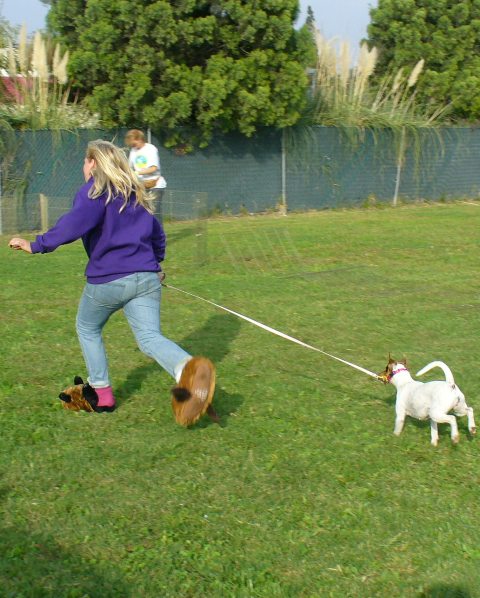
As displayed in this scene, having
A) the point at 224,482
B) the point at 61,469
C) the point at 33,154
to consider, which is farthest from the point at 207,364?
the point at 33,154

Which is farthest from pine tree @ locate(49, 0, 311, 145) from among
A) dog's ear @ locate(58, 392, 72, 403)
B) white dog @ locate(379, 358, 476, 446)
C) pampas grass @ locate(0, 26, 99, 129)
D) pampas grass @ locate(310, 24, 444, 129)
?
white dog @ locate(379, 358, 476, 446)

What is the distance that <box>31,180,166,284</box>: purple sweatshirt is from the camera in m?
5.08

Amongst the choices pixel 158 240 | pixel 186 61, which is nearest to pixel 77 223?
pixel 158 240

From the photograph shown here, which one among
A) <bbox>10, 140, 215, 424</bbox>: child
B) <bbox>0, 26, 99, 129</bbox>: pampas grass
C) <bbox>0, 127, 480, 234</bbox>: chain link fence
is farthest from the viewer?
<bbox>0, 26, 99, 129</bbox>: pampas grass

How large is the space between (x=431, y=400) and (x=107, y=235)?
2.16 meters

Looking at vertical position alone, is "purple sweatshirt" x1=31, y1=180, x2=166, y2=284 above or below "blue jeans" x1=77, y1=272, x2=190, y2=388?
above

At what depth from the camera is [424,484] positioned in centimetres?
469

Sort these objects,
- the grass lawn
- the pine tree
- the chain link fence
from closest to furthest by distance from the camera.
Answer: the grass lawn < the chain link fence < the pine tree

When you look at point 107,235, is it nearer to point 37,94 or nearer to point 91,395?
point 91,395

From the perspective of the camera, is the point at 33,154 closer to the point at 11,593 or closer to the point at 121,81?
the point at 121,81

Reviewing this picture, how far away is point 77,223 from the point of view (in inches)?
199

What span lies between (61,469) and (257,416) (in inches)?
57.2

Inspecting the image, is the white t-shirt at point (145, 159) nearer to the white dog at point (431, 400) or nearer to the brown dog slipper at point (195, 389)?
the white dog at point (431, 400)

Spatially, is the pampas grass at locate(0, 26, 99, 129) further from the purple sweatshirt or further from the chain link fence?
the purple sweatshirt
